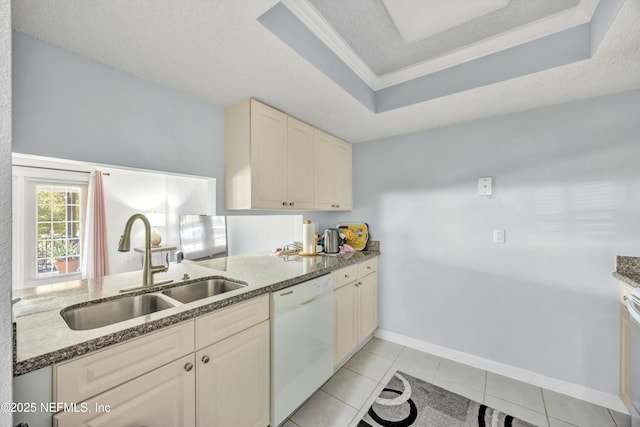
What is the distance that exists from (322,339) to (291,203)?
3.48 ft

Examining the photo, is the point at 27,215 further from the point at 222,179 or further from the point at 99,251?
the point at 222,179

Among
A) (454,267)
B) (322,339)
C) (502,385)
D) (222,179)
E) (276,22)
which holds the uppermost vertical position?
(276,22)

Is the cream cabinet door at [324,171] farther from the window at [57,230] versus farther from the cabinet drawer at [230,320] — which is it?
the window at [57,230]

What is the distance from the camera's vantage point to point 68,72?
1329 mm

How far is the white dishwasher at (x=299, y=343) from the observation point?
1.49 meters

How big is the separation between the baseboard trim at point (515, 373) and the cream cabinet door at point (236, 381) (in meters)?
1.61

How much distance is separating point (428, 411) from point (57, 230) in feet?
14.2

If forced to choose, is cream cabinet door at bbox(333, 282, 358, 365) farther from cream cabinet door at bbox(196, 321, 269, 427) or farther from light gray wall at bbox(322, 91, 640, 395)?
cream cabinet door at bbox(196, 321, 269, 427)

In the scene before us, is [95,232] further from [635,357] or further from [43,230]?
[635,357]

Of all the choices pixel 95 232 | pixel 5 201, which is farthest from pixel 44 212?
pixel 5 201

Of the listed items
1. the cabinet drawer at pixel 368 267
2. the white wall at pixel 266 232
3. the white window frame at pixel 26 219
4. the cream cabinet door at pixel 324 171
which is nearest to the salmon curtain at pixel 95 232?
the white window frame at pixel 26 219

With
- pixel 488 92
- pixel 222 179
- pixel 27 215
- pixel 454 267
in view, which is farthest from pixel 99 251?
pixel 488 92

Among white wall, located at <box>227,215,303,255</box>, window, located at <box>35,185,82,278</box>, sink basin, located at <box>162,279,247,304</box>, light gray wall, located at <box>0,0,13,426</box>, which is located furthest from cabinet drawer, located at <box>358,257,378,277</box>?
window, located at <box>35,185,82,278</box>

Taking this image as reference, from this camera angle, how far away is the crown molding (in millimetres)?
1347
